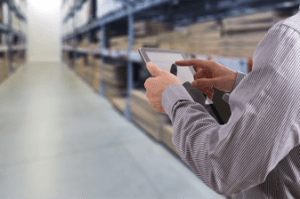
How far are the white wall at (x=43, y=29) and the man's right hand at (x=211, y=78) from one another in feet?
48.6

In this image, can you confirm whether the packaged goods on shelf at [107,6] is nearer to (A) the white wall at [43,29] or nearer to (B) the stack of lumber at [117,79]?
(B) the stack of lumber at [117,79]

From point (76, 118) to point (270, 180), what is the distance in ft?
9.11

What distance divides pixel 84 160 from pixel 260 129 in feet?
5.67

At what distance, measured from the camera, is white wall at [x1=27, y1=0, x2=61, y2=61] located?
13098mm

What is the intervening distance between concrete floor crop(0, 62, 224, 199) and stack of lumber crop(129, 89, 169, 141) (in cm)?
10

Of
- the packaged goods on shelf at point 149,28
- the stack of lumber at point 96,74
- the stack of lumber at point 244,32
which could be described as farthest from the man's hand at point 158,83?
the stack of lumber at point 96,74

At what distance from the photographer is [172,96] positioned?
55 cm

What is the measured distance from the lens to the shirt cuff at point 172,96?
0.54 metres

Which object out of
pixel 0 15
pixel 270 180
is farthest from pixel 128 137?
pixel 0 15

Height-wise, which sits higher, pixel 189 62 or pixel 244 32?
pixel 244 32

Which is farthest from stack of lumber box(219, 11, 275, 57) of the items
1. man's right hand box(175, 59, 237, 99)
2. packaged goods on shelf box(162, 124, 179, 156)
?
packaged goods on shelf box(162, 124, 179, 156)

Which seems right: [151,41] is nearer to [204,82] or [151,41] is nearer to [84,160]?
[84,160]

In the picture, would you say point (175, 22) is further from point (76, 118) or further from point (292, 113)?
point (292, 113)

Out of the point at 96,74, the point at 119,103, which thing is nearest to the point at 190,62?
the point at 119,103
